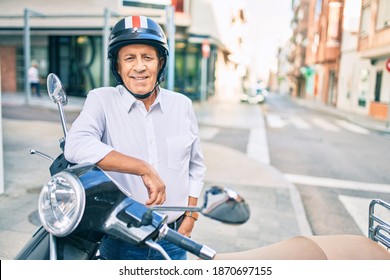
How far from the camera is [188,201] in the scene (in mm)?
1738

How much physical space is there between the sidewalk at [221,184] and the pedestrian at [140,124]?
19.5 inches

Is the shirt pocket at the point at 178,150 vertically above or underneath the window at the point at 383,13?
underneath

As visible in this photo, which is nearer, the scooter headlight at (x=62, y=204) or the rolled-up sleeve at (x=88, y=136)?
the scooter headlight at (x=62, y=204)

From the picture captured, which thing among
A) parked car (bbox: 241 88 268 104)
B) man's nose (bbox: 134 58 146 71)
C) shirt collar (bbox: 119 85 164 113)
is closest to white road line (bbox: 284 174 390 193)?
shirt collar (bbox: 119 85 164 113)

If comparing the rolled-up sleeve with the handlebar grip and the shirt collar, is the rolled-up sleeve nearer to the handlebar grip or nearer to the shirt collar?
the shirt collar

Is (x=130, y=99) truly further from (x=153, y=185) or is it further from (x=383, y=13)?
(x=383, y=13)

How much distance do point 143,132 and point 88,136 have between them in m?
0.27

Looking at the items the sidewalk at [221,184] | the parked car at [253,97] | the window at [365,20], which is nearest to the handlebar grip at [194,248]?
the sidewalk at [221,184]

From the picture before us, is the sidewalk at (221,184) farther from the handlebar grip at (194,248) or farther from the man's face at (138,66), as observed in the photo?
the man's face at (138,66)

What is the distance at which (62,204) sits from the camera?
3.34ft

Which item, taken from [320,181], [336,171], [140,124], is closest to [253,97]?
[336,171]

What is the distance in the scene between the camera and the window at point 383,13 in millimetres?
1764

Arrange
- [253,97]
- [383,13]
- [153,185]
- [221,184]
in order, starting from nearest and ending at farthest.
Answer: [153,185] → [383,13] → [221,184] → [253,97]
